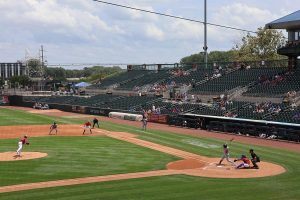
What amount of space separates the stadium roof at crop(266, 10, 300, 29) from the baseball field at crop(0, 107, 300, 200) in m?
14.3

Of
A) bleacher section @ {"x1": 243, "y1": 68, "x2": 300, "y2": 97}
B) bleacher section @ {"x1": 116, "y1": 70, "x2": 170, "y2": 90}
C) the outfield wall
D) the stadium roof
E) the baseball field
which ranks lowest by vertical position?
the baseball field

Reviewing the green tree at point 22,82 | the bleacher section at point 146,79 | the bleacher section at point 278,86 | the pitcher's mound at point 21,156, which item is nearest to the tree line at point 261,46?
the bleacher section at point 146,79

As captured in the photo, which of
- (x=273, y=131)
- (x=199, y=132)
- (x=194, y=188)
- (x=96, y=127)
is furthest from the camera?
(x=96, y=127)

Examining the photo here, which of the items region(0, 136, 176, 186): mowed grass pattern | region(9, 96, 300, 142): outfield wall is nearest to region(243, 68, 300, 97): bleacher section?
region(9, 96, 300, 142): outfield wall

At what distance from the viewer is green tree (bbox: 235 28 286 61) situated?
242 ft

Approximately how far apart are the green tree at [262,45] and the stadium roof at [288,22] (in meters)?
29.6

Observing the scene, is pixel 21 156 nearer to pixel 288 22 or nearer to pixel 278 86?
Result: pixel 288 22

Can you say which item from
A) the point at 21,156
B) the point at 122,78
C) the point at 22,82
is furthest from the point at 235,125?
the point at 22,82

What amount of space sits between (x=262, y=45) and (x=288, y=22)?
34.2 metres

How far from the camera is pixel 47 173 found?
20.2m

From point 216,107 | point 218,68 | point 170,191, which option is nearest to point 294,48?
point 216,107

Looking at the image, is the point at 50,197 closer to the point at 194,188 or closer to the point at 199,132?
the point at 194,188

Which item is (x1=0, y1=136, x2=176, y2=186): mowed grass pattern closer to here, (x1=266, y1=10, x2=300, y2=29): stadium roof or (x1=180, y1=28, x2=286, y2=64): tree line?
(x1=266, y1=10, x2=300, y2=29): stadium roof

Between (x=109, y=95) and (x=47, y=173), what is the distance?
49.9 m
